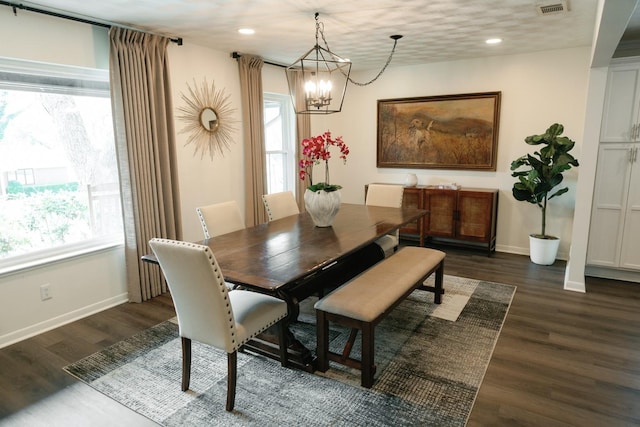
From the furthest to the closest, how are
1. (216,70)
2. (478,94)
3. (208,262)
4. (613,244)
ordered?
1. (478,94)
2. (216,70)
3. (613,244)
4. (208,262)

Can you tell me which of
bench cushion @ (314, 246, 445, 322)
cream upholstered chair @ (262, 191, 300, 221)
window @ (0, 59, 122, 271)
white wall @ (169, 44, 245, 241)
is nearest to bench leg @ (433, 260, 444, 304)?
bench cushion @ (314, 246, 445, 322)

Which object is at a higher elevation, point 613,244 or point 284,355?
point 613,244

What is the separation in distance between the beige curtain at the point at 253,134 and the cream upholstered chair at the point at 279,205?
0.85 meters

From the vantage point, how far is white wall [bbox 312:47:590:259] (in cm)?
448

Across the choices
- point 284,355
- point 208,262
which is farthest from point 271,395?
point 208,262

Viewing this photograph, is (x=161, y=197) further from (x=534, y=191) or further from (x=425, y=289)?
(x=534, y=191)

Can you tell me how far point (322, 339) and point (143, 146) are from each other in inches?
92.6

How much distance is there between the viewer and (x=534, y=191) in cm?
432

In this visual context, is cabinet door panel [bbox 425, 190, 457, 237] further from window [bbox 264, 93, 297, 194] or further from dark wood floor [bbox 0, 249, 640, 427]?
window [bbox 264, 93, 297, 194]

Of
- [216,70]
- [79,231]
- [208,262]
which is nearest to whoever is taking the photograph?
[208,262]

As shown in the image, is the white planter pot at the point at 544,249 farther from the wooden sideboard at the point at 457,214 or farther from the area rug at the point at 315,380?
the area rug at the point at 315,380

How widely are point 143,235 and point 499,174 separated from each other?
4.17m

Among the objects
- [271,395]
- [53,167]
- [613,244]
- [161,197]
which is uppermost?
[53,167]

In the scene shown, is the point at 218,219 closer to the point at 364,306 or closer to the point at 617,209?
the point at 364,306
